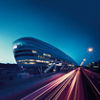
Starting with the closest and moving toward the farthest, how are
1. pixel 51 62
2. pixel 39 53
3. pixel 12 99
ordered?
pixel 12 99 < pixel 39 53 < pixel 51 62

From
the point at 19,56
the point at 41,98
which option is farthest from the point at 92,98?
the point at 19,56

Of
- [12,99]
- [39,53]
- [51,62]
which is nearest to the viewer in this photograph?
[12,99]

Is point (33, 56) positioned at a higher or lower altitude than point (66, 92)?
higher

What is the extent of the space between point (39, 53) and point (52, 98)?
44.4m

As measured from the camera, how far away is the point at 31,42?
53.3 m

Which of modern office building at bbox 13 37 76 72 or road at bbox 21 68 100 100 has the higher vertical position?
modern office building at bbox 13 37 76 72

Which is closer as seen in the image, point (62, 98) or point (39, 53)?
point (62, 98)

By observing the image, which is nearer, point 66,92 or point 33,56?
point 66,92

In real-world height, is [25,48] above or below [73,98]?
above

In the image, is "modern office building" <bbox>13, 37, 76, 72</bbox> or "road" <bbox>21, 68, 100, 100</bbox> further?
"modern office building" <bbox>13, 37, 76, 72</bbox>

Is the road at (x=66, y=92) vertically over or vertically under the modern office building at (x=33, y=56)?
under

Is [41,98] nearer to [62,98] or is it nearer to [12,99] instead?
[62,98]

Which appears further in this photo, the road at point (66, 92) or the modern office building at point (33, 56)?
the modern office building at point (33, 56)

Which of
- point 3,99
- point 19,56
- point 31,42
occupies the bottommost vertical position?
point 3,99
